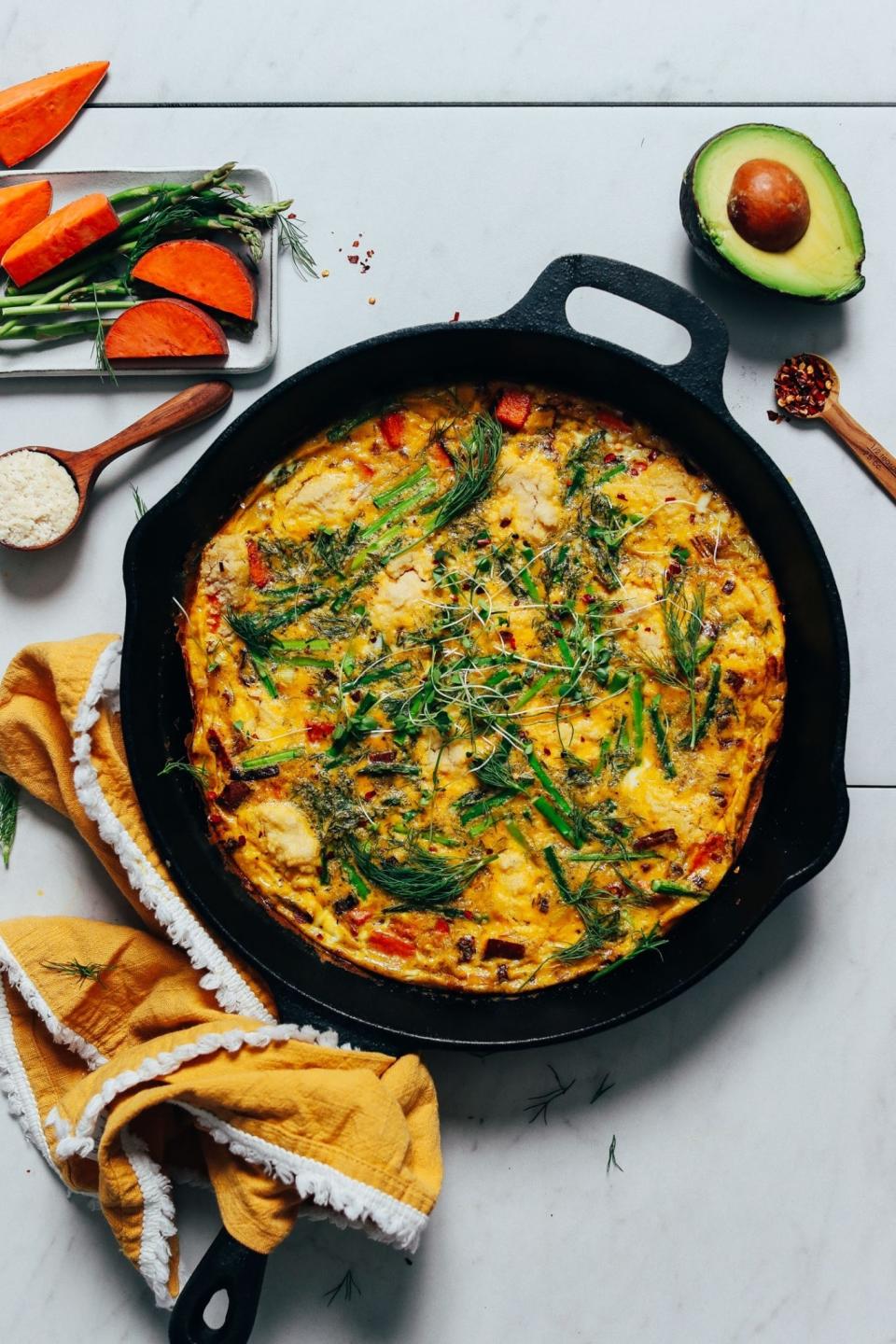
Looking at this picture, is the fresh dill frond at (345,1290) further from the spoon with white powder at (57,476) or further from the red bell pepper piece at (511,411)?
the red bell pepper piece at (511,411)

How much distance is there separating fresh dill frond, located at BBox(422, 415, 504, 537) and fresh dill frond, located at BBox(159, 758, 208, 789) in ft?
3.10

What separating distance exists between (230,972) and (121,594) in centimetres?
121

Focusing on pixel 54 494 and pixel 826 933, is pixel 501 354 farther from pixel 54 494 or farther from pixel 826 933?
pixel 826 933

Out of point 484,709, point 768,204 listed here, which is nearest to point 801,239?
point 768,204

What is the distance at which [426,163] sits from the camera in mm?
3627

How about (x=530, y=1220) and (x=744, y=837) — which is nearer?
(x=744, y=837)

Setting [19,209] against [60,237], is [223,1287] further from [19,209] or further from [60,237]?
[19,209]

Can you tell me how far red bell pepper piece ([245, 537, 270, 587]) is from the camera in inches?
130

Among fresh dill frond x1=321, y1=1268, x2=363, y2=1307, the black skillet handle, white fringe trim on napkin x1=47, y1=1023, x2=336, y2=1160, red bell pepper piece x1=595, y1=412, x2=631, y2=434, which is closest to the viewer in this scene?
white fringe trim on napkin x1=47, y1=1023, x2=336, y2=1160

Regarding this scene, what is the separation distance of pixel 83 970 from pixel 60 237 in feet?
7.18

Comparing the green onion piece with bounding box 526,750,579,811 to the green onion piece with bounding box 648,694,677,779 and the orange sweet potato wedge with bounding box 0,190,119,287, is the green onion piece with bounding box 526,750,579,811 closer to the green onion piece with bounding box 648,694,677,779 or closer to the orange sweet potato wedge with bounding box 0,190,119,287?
the green onion piece with bounding box 648,694,677,779

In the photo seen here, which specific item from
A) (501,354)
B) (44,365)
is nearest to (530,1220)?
(501,354)

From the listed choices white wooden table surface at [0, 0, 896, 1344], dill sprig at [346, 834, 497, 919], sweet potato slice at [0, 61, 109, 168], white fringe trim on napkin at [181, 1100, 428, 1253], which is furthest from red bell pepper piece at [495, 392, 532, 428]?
white fringe trim on napkin at [181, 1100, 428, 1253]

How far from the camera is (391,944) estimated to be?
328 cm
